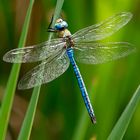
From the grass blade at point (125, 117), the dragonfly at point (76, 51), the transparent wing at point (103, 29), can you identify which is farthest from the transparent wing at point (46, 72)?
the grass blade at point (125, 117)

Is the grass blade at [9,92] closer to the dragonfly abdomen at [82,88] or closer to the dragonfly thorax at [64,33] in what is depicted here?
the dragonfly abdomen at [82,88]

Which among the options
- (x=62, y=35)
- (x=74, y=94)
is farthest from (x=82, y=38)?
(x=74, y=94)

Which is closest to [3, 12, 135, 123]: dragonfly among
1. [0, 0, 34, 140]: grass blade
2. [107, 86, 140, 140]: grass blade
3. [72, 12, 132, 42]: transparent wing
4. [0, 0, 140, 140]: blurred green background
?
[72, 12, 132, 42]: transparent wing

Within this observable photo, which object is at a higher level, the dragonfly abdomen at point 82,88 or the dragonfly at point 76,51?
the dragonfly at point 76,51

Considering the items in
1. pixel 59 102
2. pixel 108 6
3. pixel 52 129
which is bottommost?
pixel 52 129

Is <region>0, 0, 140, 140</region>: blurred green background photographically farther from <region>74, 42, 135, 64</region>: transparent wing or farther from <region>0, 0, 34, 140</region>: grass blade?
<region>0, 0, 34, 140</region>: grass blade

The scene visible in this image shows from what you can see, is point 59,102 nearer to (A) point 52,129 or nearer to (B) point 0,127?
(A) point 52,129

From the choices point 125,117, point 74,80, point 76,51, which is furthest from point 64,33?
point 125,117
